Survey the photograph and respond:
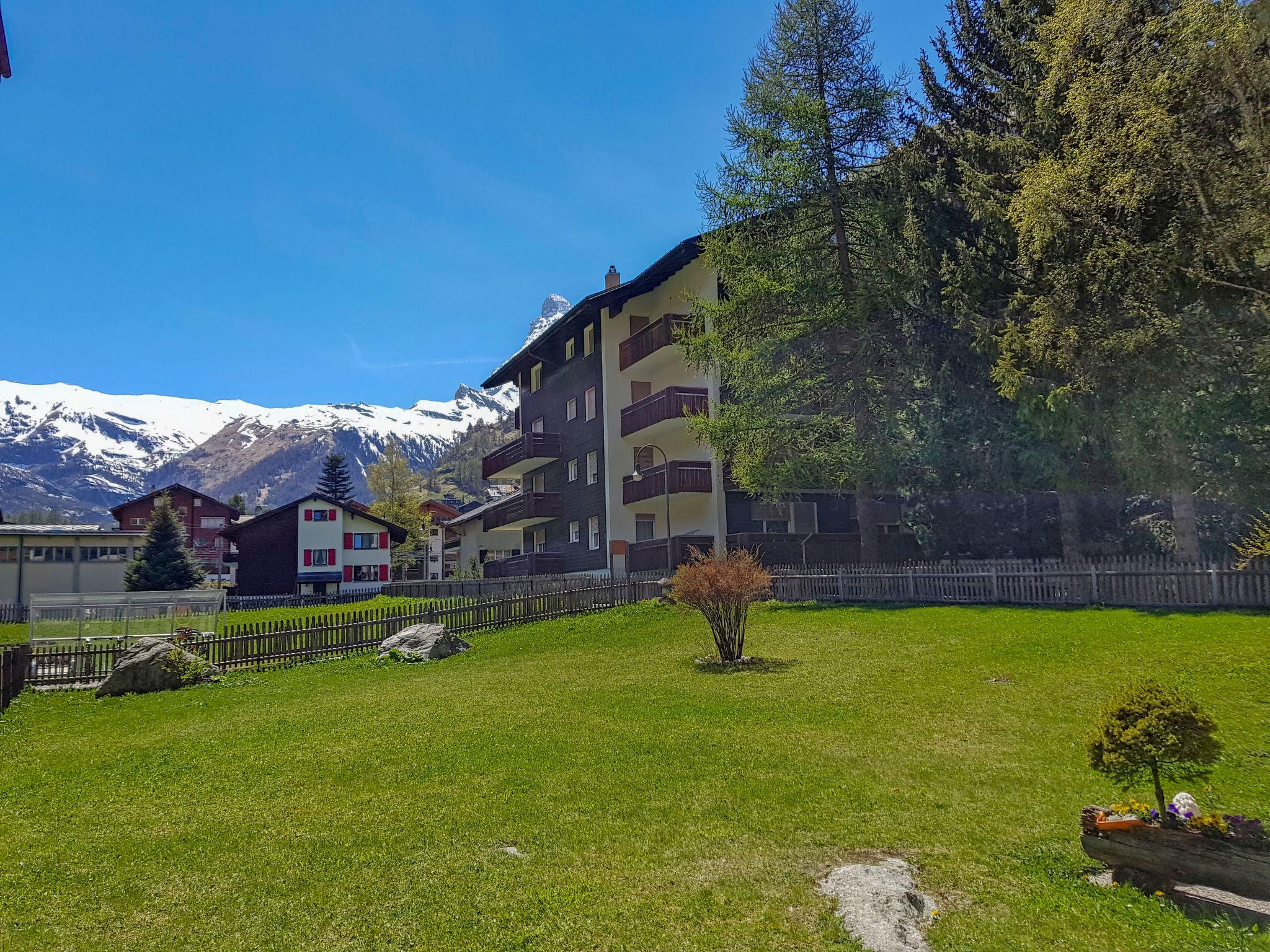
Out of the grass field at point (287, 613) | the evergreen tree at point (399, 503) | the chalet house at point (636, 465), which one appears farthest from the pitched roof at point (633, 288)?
the evergreen tree at point (399, 503)

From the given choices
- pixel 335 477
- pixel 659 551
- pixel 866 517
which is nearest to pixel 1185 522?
pixel 866 517

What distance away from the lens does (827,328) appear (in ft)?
91.2

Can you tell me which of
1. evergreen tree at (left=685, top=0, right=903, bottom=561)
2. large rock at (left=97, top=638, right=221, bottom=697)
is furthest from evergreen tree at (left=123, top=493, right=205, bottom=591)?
evergreen tree at (left=685, top=0, right=903, bottom=561)

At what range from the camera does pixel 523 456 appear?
44.2m

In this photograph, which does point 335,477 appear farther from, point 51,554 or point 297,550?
point 51,554

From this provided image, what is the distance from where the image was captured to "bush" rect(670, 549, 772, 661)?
1595cm

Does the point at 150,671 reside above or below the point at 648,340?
below

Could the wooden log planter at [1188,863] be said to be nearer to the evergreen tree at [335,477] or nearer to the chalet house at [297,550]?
the chalet house at [297,550]

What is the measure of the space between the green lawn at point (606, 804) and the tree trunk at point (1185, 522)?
7.37m

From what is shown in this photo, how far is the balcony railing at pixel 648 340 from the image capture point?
3516cm

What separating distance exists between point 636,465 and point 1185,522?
22.1 metres

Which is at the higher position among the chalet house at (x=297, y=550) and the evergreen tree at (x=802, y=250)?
the evergreen tree at (x=802, y=250)

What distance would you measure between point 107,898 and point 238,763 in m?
4.26

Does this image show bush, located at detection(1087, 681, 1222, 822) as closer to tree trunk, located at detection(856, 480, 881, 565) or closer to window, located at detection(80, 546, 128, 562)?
tree trunk, located at detection(856, 480, 881, 565)
